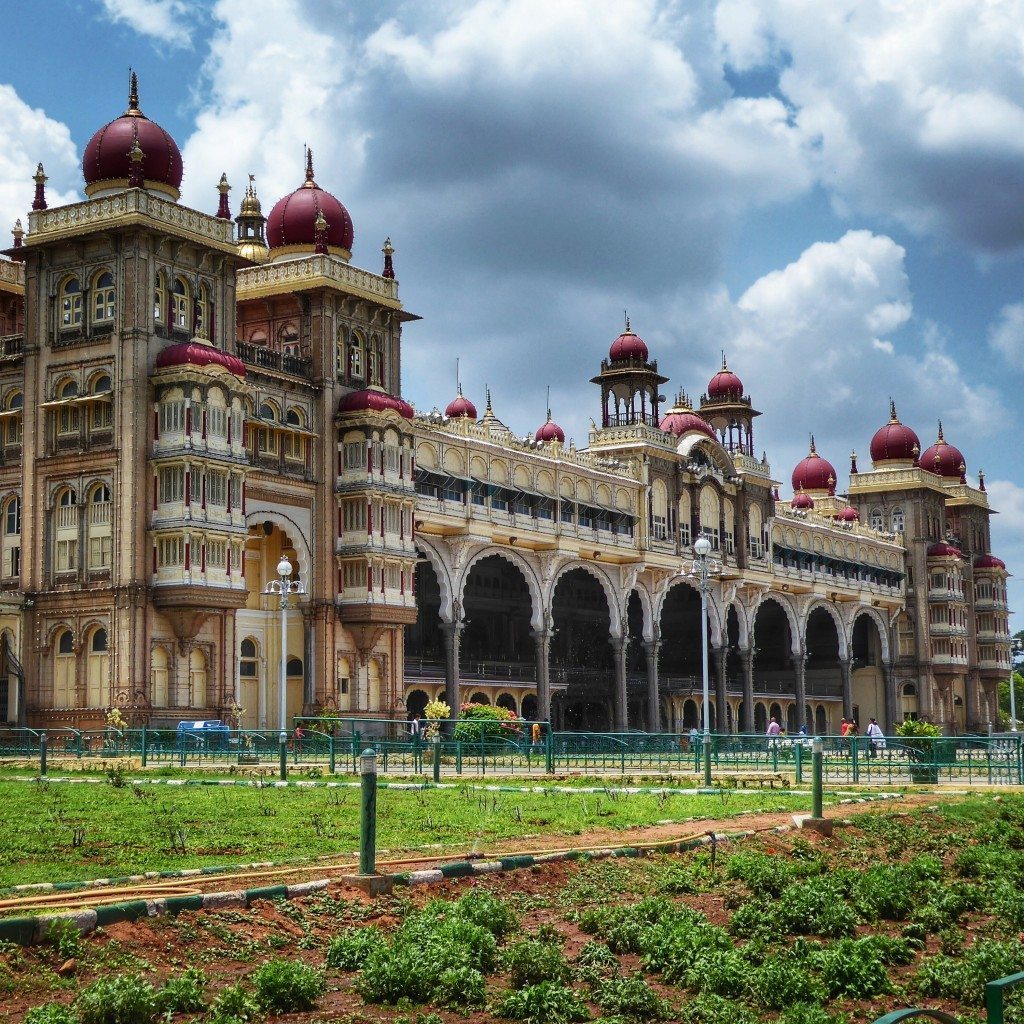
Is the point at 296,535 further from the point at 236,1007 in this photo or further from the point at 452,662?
the point at 236,1007

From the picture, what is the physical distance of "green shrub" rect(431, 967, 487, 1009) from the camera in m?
13.1

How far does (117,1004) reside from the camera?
11.8m

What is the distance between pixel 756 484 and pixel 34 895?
81.7m

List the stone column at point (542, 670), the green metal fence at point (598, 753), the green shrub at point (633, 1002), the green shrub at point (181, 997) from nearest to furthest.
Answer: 1. the green shrub at point (181, 997)
2. the green shrub at point (633, 1002)
3. the green metal fence at point (598, 753)
4. the stone column at point (542, 670)

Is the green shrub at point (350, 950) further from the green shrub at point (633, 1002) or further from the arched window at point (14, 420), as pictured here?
the arched window at point (14, 420)

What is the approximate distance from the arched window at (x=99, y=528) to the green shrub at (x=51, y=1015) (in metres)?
→ 43.6

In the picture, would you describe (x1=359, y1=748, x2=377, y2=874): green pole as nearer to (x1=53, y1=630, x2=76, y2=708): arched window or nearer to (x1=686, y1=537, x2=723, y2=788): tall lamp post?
(x1=686, y1=537, x2=723, y2=788): tall lamp post

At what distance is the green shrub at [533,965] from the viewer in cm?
1377

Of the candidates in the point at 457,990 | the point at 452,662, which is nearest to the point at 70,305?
the point at 452,662

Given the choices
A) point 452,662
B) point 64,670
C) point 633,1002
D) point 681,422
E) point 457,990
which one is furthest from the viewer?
point 681,422

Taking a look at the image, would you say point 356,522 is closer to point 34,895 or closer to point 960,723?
point 34,895

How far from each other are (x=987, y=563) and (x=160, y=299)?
276ft

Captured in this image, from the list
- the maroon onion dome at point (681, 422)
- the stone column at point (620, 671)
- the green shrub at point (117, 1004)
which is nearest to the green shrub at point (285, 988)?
the green shrub at point (117, 1004)

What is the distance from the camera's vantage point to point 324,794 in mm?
30375
